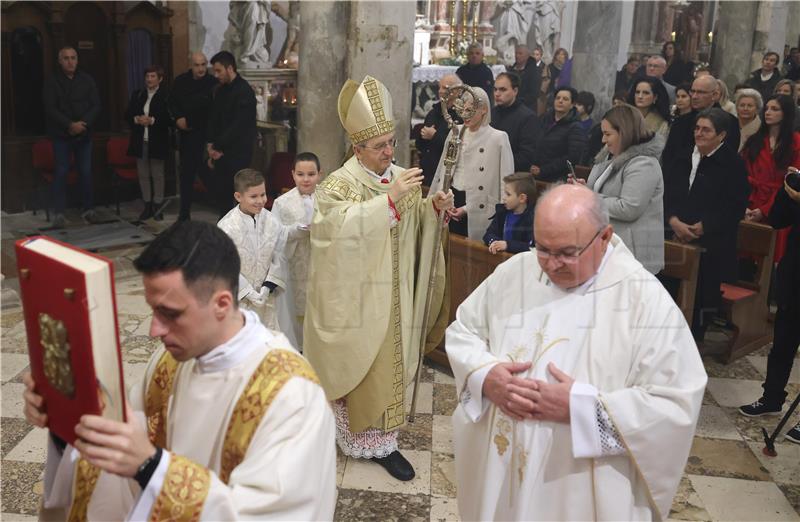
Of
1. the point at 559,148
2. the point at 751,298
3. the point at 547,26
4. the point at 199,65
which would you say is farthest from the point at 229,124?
the point at 547,26

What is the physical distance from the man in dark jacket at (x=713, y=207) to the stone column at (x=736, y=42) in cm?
700

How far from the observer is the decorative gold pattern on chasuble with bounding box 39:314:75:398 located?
5.98 feet

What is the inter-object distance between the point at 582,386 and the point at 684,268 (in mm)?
3046

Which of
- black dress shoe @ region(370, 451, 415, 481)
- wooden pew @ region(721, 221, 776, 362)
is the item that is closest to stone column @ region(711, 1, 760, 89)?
wooden pew @ region(721, 221, 776, 362)

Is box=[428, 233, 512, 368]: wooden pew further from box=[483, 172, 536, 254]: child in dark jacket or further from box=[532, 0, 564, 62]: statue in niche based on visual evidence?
box=[532, 0, 564, 62]: statue in niche

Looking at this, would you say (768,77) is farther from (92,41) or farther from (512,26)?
(92,41)

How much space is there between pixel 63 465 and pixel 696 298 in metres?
4.39

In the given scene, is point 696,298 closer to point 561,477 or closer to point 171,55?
point 561,477

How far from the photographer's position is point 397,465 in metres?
4.18

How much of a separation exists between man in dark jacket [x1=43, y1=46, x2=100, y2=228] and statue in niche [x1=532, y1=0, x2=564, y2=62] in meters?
7.28

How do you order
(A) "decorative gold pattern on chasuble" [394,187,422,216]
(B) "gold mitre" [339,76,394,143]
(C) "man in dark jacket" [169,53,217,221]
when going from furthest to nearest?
(C) "man in dark jacket" [169,53,217,221] < (A) "decorative gold pattern on chasuble" [394,187,422,216] < (B) "gold mitre" [339,76,394,143]

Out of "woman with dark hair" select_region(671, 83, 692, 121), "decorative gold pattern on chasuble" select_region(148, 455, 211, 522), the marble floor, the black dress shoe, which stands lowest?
the marble floor

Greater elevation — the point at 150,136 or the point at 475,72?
the point at 475,72

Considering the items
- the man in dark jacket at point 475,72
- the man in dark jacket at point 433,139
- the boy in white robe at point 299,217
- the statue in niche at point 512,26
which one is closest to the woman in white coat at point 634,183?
the boy in white robe at point 299,217
